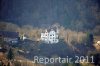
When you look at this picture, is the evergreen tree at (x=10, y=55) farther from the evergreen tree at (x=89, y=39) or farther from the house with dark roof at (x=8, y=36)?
the evergreen tree at (x=89, y=39)

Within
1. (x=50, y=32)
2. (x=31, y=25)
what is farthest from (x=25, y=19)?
(x=50, y=32)

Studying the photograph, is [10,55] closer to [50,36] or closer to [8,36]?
[8,36]

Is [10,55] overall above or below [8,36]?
below

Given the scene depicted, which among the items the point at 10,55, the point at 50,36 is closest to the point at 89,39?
the point at 50,36

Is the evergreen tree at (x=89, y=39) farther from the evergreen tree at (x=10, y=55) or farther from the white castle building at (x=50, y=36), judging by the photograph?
the evergreen tree at (x=10, y=55)

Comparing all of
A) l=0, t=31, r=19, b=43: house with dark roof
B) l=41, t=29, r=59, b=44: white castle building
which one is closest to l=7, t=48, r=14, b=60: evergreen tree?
l=0, t=31, r=19, b=43: house with dark roof

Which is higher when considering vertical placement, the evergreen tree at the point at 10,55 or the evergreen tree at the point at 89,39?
the evergreen tree at the point at 89,39

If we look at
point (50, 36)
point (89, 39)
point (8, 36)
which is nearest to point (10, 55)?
point (8, 36)

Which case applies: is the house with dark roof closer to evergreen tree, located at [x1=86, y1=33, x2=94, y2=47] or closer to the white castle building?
the white castle building

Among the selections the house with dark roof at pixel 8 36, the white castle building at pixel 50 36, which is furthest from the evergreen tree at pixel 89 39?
the house with dark roof at pixel 8 36
